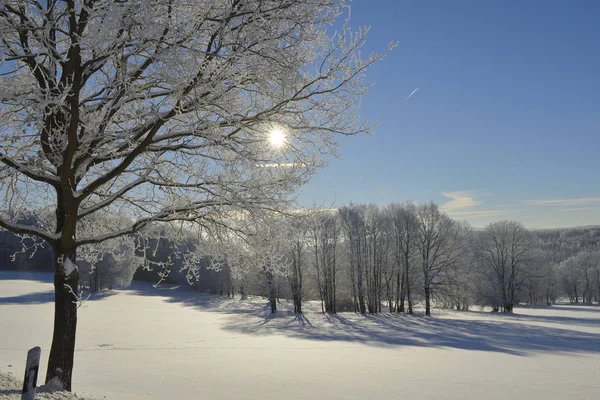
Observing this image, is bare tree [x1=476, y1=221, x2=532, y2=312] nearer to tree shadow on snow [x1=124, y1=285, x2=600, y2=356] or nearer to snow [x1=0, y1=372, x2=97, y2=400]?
tree shadow on snow [x1=124, y1=285, x2=600, y2=356]

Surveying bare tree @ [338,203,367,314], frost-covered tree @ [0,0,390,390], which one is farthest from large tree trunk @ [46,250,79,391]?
bare tree @ [338,203,367,314]

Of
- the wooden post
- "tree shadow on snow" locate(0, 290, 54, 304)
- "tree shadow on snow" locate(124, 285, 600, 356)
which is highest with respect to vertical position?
the wooden post

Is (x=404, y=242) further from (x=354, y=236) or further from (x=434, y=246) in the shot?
(x=354, y=236)

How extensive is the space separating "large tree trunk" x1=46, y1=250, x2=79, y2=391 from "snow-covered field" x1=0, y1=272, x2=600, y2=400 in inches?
A: 24.7

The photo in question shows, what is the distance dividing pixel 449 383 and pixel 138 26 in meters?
10.7

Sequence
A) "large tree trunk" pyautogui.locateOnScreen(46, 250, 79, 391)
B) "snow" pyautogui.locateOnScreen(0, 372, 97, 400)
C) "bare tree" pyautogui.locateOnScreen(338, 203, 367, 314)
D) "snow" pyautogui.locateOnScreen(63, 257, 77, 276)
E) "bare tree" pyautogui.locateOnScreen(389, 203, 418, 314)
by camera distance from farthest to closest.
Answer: "bare tree" pyautogui.locateOnScreen(338, 203, 367, 314)
"bare tree" pyautogui.locateOnScreen(389, 203, 418, 314)
"snow" pyautogui.locateOnScreen(63, 257, 77, 276)
"large tree trunk" pyautogui.locateOnScreen(46, 250, 79, 391)
"snow" pyautogui.locateOnScreen(0, 372, 97, 400)

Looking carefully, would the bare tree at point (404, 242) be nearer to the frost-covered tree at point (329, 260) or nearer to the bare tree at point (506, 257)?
the frost-covered tree at point (329, 260)

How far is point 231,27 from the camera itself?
4.86 m

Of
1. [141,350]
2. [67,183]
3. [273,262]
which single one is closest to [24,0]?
[67,183]

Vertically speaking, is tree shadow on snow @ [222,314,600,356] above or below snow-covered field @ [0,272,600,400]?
below

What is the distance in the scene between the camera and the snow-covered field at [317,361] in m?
9.49

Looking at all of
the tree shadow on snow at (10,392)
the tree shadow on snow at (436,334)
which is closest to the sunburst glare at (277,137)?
the tree shadow on snow at (10,392)

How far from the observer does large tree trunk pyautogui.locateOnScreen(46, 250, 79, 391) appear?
5.59 m

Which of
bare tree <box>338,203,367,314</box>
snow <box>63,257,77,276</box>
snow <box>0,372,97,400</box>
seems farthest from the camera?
bare tree <box>338,203,367,314</box>
